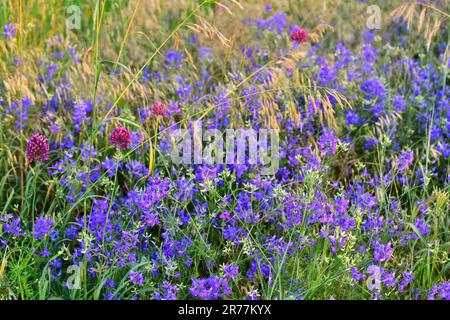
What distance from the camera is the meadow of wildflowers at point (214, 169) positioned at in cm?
249

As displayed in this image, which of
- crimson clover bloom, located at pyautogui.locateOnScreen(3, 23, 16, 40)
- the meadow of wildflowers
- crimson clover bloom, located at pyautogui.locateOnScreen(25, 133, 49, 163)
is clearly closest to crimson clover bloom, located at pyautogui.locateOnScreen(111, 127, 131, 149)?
the meadow of wildflowers

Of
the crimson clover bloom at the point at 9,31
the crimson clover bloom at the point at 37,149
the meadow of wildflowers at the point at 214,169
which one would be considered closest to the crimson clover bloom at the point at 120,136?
the meadow of wildflowers at the point at 214,169

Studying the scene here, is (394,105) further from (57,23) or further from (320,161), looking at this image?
(57,23)

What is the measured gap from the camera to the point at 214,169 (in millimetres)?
2629

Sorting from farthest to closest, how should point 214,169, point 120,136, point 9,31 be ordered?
point 9,31 → point 214,169 → point 120,136

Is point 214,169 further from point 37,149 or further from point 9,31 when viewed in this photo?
point 9,31

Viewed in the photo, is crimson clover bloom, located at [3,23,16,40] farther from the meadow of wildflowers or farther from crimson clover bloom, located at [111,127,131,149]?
crimson clover bloom, located at [111,127,131,149]

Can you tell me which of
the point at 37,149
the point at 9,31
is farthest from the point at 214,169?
the point at 9,31

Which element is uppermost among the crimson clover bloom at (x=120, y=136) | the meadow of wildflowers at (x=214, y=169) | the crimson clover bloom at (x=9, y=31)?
the crimson clover bloom at (x=120, y=136)

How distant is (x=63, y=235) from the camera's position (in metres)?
2.73

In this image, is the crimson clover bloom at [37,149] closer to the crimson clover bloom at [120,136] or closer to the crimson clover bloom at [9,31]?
the crimson clover bloom at [120,136]

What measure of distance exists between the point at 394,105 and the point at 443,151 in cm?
40

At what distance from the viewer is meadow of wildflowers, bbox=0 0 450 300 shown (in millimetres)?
2490
